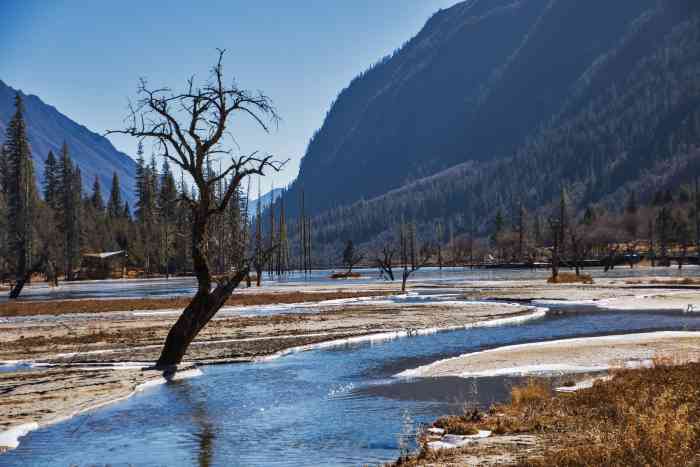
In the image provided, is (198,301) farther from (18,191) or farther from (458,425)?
(18,191)

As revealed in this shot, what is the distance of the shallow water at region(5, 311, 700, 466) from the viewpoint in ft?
40.5

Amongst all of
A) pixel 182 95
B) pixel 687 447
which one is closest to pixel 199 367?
pixel 182 95

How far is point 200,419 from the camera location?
15250 millimetres

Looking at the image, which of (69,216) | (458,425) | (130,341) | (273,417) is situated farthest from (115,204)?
(458,425)

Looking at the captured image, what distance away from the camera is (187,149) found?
68.6ft

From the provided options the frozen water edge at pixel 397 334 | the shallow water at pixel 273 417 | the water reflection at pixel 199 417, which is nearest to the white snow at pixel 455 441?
the shallow water at pixel 273 417

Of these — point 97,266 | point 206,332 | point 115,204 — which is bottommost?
point 206,332

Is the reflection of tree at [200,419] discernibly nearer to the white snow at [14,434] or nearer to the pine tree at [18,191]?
the white snow at [14,434]

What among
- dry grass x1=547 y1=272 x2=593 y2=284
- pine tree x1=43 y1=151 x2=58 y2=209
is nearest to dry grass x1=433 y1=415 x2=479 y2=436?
dry grass x1=547 y1=272 x2=593 y2=284

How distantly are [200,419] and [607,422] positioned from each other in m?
7.97

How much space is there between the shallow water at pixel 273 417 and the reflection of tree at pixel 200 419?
2cm

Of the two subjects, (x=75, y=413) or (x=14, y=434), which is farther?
(x=75, y=413)

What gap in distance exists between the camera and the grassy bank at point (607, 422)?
938 cm

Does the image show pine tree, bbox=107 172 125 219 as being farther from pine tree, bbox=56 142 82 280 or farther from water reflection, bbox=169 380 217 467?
water reflection, bbox=169 380 217 467
